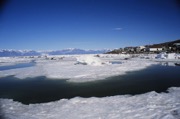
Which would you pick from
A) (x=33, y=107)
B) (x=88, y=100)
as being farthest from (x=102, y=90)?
(x=33, y=107)

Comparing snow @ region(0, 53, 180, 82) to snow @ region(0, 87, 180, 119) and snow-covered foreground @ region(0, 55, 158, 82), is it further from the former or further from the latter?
snow @ region(0, 87, 180, 119)

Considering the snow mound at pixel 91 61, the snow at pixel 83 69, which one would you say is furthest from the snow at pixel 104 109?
the snow mound at pixel 91 61

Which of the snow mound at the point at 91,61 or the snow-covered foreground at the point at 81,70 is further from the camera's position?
the snow mound at the point at 91,61

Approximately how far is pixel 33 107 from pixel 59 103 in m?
0.96

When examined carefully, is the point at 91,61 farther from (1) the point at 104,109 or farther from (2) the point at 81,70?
(1) the point at 104,109

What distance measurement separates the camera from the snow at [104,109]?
536 cm

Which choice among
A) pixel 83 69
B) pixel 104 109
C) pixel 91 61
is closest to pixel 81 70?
pixel 83 69

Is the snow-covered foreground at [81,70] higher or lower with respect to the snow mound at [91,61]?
lower

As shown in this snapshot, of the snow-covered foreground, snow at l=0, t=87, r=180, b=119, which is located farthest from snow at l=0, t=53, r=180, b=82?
snow at l=0, t=87, r=180, b=119

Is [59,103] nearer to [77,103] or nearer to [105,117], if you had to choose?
[77,103]

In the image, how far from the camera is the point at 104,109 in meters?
5.98

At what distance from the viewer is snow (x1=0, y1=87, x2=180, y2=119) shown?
17.6 feet

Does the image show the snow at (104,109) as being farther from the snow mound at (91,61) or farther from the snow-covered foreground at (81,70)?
the snow mound at (91,61)

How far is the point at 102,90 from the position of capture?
29.8 feet
